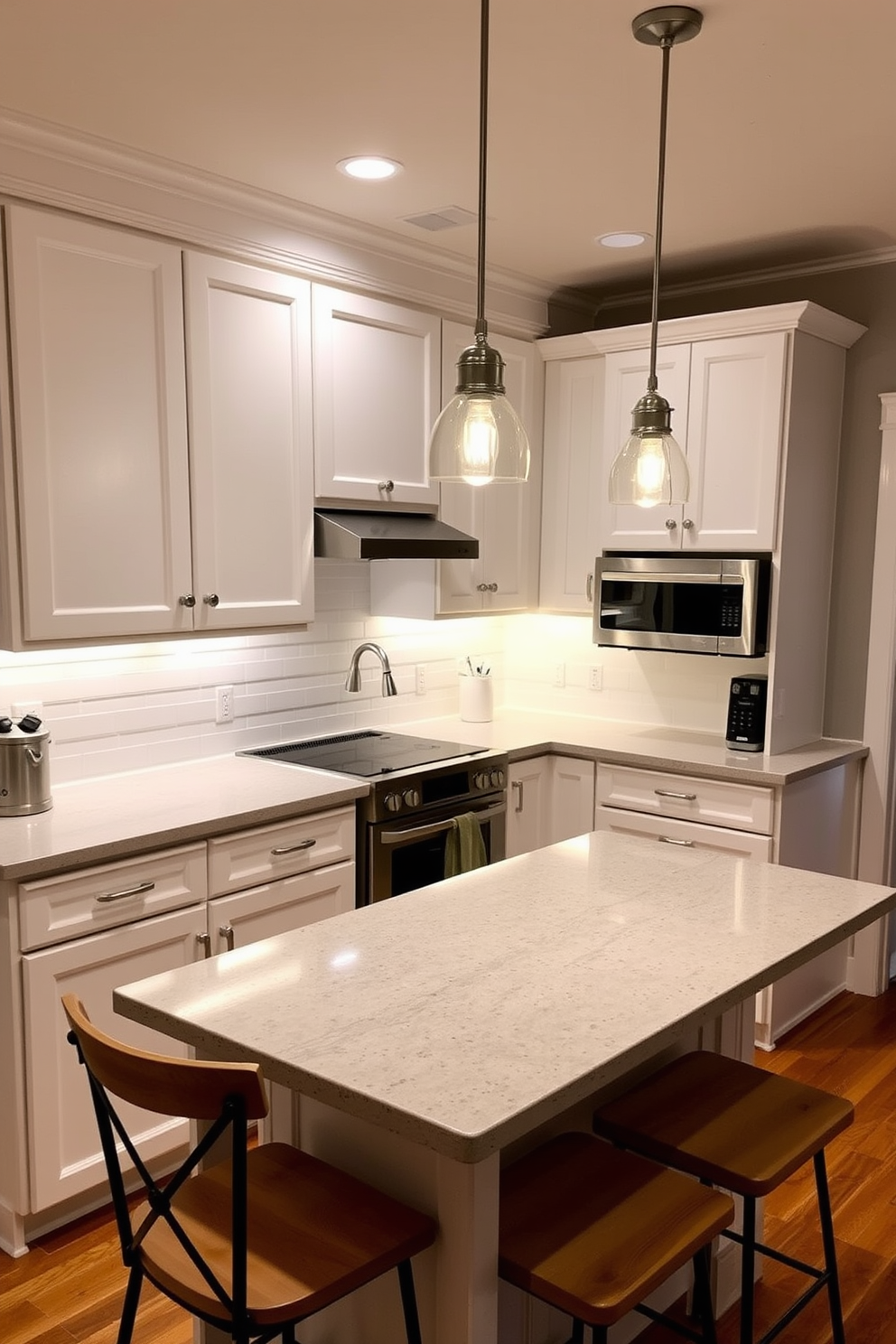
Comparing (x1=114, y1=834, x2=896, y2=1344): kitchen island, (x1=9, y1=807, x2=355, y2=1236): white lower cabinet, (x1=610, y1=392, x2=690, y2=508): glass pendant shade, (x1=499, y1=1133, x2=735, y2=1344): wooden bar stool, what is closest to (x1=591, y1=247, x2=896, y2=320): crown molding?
(x1=610, y1=392, x2=690, y2=508): glass pendant shade

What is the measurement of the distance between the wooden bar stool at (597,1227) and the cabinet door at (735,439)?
239 centimetres

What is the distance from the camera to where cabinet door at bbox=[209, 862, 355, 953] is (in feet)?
9.39

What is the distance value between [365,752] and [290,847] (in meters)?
0.68

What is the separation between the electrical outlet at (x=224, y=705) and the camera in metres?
3.55

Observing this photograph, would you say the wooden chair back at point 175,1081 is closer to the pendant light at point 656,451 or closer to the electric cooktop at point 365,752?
the pendant light at point 656,451

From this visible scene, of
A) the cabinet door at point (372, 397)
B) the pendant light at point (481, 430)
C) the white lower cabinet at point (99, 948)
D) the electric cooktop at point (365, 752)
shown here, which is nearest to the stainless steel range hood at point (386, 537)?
the cabinet door at point (372, 397)

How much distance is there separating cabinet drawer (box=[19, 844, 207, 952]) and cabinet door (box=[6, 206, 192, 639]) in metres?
0.63

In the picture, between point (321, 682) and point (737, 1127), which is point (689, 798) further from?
point (737, 1127)

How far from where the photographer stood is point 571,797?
3963 millimetres

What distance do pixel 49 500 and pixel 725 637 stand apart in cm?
219

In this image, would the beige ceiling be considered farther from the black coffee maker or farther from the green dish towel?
the green dish towel

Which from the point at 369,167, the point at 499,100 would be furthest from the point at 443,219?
the point at 499,100

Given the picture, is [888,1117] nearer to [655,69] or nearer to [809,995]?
[809,995]

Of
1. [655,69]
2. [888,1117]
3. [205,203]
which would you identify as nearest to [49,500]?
[205,203]
